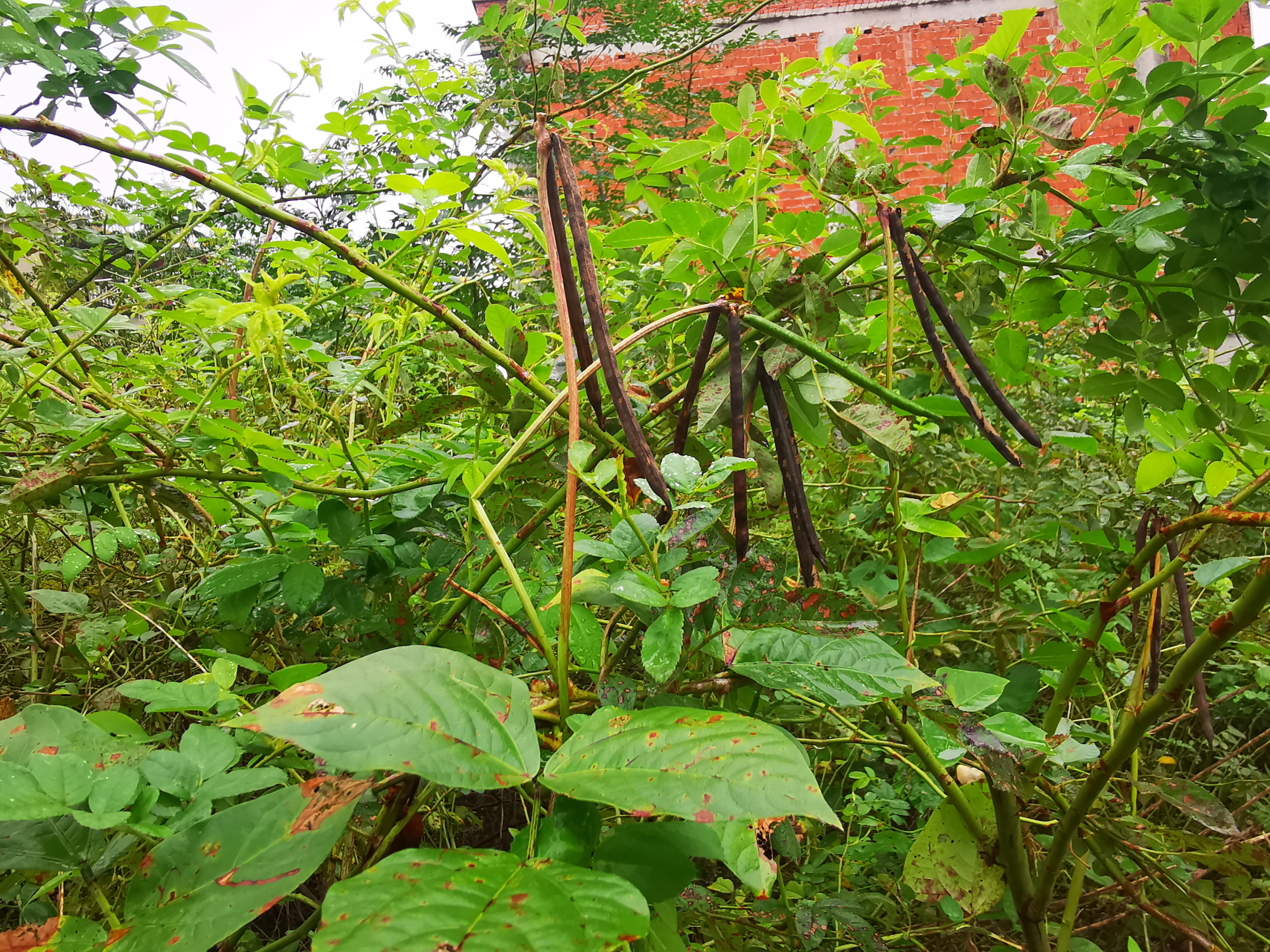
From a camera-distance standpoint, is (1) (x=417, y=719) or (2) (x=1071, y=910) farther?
(2) (x=1071, y=910)

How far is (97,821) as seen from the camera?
0.31 metres

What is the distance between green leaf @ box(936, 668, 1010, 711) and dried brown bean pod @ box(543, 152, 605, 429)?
0.32m

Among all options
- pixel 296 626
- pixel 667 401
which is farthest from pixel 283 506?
pixel 667 401

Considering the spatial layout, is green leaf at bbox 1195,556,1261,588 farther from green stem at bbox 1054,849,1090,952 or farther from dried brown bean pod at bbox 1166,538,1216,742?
green stem at bbox 1054,849,1090,952

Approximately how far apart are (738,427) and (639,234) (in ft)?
0.71

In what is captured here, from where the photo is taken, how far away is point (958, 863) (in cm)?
56

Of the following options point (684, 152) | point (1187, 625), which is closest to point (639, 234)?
point (684, 152)

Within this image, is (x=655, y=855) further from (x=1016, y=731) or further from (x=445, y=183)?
(x=445, y=183)

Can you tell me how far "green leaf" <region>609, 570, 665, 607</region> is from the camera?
377 mm

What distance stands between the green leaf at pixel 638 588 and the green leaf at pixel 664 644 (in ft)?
0.05

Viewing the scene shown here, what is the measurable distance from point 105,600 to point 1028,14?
3.78 ft

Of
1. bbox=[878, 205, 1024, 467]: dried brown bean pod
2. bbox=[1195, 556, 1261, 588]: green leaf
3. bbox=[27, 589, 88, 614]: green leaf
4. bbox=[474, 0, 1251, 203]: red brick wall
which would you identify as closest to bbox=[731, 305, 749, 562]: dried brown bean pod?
bbox=[878, 205, 1024, 467]: dried brown bean pod

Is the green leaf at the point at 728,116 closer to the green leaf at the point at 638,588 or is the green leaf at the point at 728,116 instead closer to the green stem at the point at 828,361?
the green stem at the point at 828,361

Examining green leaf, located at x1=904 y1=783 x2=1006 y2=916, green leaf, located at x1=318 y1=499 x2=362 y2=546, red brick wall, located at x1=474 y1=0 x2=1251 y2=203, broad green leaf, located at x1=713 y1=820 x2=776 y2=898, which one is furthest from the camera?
red brick wall, located at x1=474 y1=0 x2=1251 y2=203
